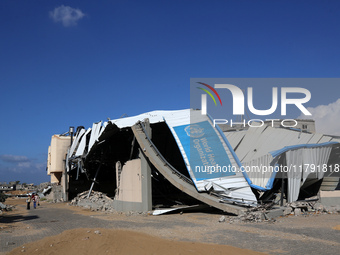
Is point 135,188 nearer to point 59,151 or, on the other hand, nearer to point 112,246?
point 112,246

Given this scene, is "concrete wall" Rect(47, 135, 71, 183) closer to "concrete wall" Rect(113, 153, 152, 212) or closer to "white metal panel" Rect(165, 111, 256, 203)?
"concrete wall" Rect(113, 153, 152, 212)

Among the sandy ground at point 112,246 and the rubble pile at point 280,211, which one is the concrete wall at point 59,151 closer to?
the rubble pile at point 280,211

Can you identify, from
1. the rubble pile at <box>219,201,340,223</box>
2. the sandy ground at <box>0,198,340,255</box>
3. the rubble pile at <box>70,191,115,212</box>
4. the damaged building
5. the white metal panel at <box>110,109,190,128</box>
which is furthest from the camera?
the rubble pile at <box>70,191,115,212</box>

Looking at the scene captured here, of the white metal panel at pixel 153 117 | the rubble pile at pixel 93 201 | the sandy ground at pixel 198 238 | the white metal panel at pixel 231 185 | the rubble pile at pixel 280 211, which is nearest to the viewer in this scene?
the sandy ground at pixel 198 238

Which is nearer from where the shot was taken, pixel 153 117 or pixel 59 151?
pixel 153 117

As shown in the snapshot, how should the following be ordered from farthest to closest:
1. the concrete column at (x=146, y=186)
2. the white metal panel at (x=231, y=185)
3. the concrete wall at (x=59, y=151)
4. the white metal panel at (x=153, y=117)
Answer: the concrete wall at (x=59, y=151) → the white metal panel at (x=153, y=117) → the concrete column at (x=146, y=186) → the white metal panel at (x=231, y=185)

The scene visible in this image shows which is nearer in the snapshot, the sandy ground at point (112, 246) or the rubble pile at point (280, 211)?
the sandy ground at point (112, 246)

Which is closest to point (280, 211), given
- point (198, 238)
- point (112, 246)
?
point (198, 238)

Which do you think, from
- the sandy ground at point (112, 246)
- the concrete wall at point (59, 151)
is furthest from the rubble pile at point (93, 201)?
the sandy ground at point (112, 246)

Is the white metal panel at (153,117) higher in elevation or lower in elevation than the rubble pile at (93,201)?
higher

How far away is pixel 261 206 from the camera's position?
642 inches

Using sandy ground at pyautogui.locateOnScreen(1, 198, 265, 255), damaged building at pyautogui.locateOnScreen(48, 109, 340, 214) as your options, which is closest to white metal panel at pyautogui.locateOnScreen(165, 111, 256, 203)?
damaged building at pyautogui.locateOnScreen(48, 109, 340, 214)

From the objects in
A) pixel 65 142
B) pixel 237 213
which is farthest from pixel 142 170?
pixel 65 142

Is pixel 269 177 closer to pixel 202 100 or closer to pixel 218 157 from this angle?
pixel 218 157
